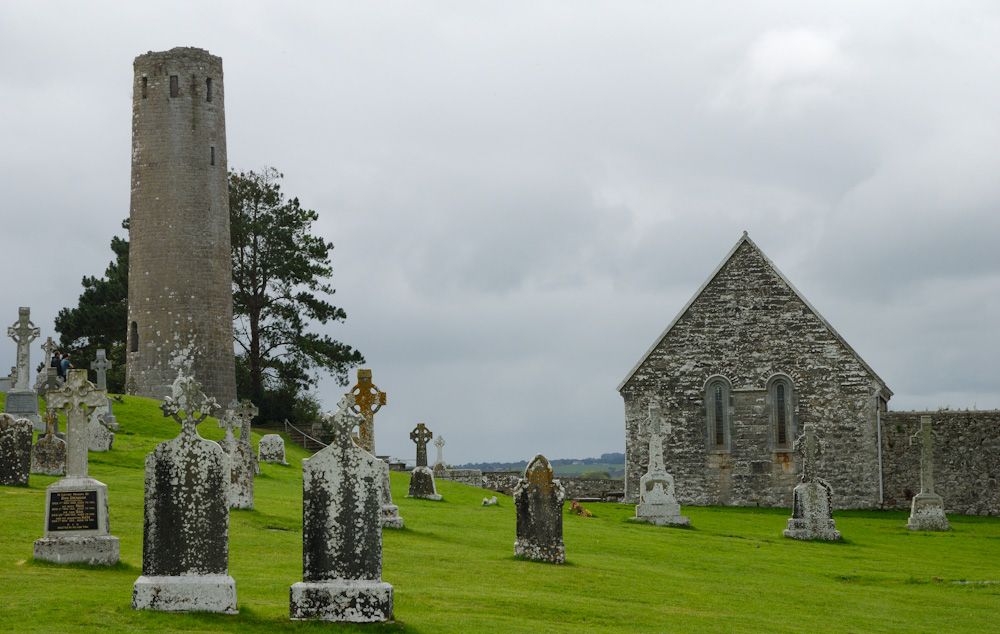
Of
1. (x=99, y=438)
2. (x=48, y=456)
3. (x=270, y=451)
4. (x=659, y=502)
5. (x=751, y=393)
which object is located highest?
(x=751, y=393)

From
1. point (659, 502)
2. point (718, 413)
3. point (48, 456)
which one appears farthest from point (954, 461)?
point (48, 456)

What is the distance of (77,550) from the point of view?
15086mm

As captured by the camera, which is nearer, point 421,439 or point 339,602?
point 339,602

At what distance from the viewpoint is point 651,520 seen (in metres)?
29.0

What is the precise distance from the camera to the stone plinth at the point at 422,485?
98.3 ft

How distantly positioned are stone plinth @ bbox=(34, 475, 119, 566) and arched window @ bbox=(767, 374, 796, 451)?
2705 cm

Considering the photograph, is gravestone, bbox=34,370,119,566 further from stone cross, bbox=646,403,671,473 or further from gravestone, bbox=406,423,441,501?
stone cross, bbox=646,403,671,473

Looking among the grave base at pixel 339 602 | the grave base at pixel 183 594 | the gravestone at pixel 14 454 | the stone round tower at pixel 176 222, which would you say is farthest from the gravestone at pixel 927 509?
the stone round tower at pixel 176 222

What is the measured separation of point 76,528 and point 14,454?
8.19m

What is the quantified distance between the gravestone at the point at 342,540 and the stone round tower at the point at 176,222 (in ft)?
128

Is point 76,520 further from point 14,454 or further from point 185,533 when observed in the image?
point 14,454

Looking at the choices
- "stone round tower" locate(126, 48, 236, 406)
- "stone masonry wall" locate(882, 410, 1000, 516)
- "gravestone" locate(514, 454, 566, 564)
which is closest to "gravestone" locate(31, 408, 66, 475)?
"gravestone" locate(514, 454, 566, 564)

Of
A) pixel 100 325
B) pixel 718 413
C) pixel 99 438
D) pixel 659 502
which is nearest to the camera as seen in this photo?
pixel 659 502

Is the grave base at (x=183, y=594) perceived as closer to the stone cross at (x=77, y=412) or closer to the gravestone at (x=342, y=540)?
the gravestone at (x=342, y=540)
